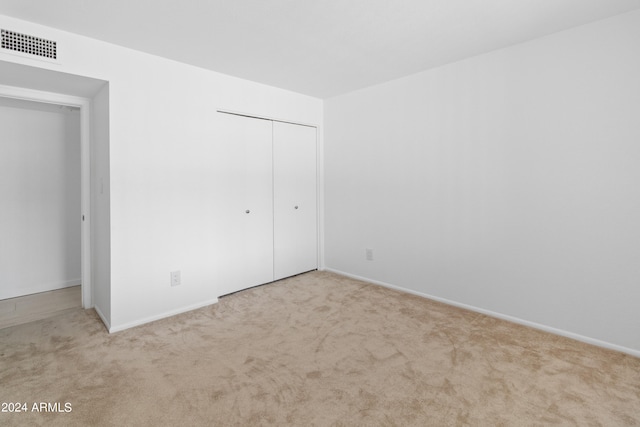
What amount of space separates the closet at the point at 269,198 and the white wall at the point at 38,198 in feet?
6.48

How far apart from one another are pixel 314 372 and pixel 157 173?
2.12 meters

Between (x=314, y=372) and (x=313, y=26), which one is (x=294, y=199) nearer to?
(x=313, y=26)

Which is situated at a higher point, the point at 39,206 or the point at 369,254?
the point at 39,206

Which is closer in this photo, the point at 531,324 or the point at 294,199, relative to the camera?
the point at 531,324

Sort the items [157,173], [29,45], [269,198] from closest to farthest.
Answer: [29,45]
[157,173]
[269,198]

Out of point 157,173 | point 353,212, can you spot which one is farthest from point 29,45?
point 353,212

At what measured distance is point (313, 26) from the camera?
7.73 ft

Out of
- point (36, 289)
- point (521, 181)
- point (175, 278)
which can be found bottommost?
point (36, 289)

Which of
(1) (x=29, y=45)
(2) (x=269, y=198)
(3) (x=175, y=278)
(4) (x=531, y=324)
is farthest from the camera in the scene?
(2) (x=269, y=198)

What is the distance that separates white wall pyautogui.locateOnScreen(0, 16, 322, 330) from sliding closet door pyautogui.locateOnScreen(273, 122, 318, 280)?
763 mm

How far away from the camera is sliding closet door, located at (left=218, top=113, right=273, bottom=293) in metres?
3.50

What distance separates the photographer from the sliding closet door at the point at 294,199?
3.98 metres

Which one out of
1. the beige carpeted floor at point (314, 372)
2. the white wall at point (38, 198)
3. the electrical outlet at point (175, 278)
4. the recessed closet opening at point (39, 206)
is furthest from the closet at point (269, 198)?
the white wall at point (38, 198)

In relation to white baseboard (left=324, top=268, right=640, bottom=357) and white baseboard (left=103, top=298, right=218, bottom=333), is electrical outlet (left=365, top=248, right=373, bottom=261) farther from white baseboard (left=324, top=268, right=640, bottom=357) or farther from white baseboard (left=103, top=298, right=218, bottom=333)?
white baseboard (left=103, top=298, right=218, bottom=333)
